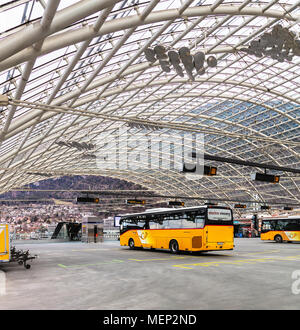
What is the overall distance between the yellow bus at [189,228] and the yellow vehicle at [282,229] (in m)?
19.1

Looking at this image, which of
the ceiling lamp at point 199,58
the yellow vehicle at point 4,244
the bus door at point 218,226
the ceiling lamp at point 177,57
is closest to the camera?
the yellow vehicle at point 4,244

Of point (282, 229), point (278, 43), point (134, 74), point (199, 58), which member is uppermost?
point (134, 74)

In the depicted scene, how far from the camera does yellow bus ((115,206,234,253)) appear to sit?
20875mm

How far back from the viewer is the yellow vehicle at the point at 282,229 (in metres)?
37.5

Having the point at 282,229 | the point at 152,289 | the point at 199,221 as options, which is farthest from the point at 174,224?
the point at 282,229

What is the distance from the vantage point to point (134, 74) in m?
26.7

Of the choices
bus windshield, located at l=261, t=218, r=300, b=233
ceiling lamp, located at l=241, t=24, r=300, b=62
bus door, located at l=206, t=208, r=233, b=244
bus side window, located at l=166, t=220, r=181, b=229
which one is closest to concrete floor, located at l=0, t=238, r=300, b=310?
bus door, located at l=206, t=208, r=233, b=244

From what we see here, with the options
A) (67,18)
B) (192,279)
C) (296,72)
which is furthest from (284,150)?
(67,18)

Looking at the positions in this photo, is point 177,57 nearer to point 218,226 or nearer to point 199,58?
point 199,58

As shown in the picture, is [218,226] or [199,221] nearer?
[199,221]

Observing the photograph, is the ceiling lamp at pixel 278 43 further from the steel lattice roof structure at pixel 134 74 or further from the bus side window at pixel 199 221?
the bus side window at pixel 199 221

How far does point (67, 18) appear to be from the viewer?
30.0ft

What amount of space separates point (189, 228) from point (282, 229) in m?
21.8

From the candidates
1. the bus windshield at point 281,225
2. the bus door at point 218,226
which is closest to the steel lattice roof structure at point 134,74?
the bus door at point 218,226
